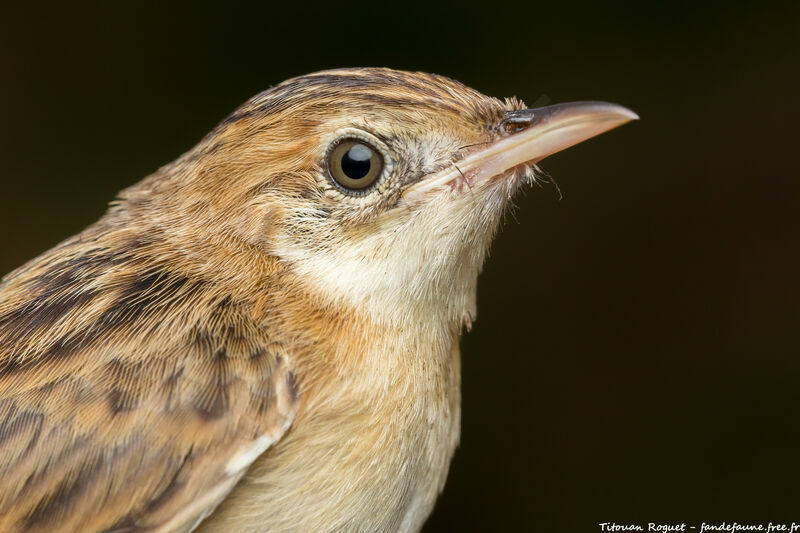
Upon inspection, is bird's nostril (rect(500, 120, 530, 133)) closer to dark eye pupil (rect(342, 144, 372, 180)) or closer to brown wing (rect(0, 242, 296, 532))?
dark eye pupil (rect(342, 144, 372, 180))

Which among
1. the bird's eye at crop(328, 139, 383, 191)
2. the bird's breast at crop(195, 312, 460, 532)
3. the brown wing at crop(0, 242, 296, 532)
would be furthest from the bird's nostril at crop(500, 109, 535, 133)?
the brown wing at crop(0, 242, 296, 532)

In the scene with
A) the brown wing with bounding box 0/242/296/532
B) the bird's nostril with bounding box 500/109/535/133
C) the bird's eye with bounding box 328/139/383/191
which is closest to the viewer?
the brown wing with bounding box 0/242/296/532

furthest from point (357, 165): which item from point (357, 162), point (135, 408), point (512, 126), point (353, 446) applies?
point (135, 408)

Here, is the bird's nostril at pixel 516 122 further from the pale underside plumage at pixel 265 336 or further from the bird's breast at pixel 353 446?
the bird's breast at pixel 353 446

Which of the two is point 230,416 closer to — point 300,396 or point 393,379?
point 300,396

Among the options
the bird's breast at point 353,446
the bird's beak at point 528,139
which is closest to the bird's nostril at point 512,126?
the bird's beak at point 528,139

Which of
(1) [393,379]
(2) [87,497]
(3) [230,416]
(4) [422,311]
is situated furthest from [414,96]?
(2) [87,497]

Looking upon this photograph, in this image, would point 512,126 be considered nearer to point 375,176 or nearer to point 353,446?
point 375,176
